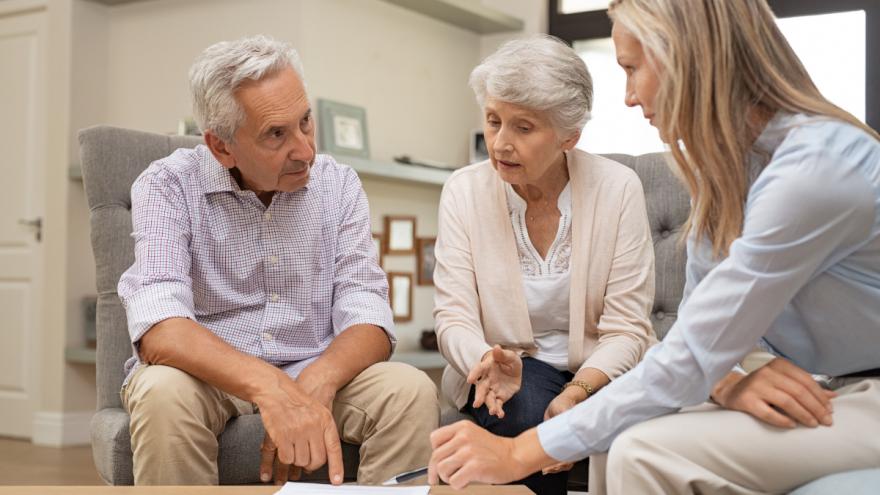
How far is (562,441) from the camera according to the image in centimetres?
135

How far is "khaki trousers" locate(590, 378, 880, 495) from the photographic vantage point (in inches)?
48.6

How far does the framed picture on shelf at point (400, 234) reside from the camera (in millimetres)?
4977

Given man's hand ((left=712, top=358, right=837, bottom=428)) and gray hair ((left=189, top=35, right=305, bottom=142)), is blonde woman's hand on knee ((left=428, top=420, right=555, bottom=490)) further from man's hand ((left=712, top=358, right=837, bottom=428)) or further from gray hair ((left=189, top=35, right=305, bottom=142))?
gray hair ((left=189, top=35, right=305, bottom=142))

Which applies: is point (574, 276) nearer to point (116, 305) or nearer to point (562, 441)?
point (562, 441)

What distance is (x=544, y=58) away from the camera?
2.06m

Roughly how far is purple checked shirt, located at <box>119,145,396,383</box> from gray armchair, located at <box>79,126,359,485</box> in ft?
0.28

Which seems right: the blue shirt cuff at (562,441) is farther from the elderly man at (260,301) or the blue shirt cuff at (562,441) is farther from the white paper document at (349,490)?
the elderly man at (260,301)

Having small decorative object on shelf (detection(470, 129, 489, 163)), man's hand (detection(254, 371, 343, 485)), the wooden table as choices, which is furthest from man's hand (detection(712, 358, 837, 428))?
small decorative object on shelf (detection(470, 129, 489, 163))

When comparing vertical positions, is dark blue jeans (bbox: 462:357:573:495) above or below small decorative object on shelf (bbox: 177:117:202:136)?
below

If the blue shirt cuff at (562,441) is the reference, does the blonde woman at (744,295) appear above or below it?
above

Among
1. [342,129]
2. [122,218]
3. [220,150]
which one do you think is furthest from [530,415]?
[342,129]

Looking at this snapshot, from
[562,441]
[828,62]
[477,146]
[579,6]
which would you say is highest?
[579,6]

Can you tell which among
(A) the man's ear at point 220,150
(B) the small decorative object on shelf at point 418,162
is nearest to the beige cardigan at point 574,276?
(A) the man's ear at point 220,150

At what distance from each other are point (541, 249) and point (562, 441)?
847 mm
